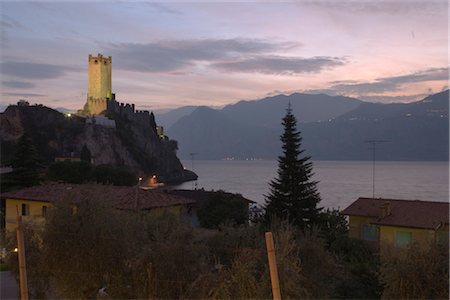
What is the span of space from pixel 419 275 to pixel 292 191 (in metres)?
27.1

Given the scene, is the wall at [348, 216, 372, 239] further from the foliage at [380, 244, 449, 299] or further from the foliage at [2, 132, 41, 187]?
the foliage at [2, 132, 41, 187]

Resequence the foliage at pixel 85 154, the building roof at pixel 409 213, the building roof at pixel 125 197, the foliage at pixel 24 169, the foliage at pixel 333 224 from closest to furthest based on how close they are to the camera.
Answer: the building roof at pixel 125 197, the building roof at pixel 409 213, the foliage at pixel 333 224, the foliage at pixel 24 169, the foliage at pixel 85 154

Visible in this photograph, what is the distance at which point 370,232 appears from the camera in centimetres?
3045

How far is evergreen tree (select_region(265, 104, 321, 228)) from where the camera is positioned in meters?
36.3

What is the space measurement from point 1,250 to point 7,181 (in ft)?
82.5

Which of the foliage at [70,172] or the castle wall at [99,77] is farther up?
the castle wall at [99,77]

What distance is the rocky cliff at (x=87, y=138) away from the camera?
101 m

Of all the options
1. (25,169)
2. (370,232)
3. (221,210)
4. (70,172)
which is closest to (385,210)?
(370,232)

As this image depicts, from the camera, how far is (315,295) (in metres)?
13.4

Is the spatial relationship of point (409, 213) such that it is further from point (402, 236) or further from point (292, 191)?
point (292, 191)

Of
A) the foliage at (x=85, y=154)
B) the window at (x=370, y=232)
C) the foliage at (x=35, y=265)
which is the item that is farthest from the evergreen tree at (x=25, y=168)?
the foliage at (x=85, y=154)

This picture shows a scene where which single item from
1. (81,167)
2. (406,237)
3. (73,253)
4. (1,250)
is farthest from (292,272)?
(81,167)

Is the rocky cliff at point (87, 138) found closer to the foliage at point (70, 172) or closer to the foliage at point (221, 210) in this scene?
the foliage at point (70, 172)

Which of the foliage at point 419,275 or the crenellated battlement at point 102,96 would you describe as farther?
the crenellated battlement at point 102,96
